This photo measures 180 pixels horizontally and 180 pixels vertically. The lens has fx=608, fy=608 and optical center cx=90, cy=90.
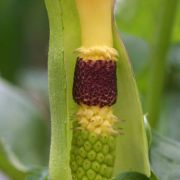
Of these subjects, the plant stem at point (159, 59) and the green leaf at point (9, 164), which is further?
the plant stem at point (159, 59)

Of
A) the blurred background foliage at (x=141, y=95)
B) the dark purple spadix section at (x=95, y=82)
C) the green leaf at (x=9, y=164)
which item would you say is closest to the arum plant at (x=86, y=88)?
the dark purple spadix section at (x=95, y=82)

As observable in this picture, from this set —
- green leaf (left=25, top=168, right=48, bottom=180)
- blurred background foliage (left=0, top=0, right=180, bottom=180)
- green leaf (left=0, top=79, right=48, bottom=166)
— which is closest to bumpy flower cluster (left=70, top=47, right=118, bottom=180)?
green leaf (left=25, top=168, right=48, bottom=180)

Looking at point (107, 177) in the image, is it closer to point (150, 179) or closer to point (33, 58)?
point (150, 179)

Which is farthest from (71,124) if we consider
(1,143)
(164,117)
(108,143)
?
(164,117)

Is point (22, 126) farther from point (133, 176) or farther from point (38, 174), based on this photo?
point (133, 176)

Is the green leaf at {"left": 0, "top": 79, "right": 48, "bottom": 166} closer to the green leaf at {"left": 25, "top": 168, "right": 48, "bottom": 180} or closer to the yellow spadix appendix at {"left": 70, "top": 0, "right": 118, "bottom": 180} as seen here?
the green leaf at {"left": 25, "top": 168, "right": 48, "bottom": 180}

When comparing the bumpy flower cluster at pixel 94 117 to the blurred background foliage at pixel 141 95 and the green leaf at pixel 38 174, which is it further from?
the blurred background foliage at pixel 141 95
